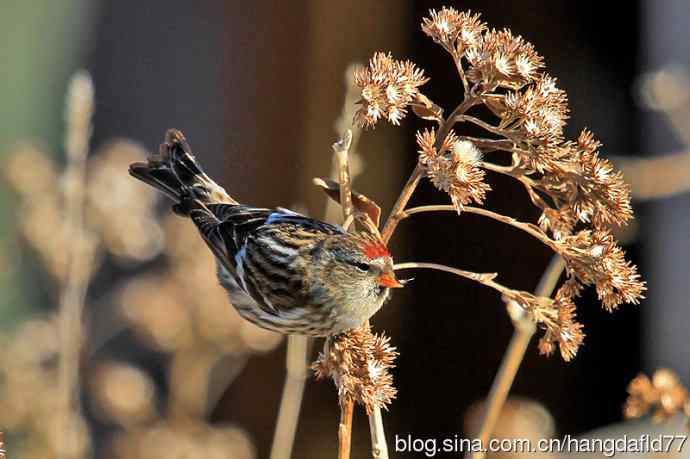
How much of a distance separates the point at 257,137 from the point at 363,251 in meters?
2.94

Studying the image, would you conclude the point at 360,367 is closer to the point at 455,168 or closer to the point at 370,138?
the point at 455,168

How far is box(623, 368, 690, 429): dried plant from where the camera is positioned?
1376 mm

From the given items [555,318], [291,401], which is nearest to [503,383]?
[555,318]

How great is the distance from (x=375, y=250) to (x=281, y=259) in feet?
1.18

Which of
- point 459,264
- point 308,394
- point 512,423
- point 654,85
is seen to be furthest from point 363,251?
point 308,394

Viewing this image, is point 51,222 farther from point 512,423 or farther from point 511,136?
point 511,136

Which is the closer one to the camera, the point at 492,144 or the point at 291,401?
the point at 492,144

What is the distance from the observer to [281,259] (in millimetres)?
1561

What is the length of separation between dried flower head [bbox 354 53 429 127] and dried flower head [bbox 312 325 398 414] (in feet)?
0.82

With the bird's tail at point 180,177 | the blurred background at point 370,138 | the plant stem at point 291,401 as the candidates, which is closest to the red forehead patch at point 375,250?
the plant stem at point 291,401

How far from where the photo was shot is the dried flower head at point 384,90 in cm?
116

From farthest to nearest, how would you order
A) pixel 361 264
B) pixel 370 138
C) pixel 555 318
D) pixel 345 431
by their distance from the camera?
pixel 370 138 < pixel 361 264 < pixel 555 318 < pixel 345 431

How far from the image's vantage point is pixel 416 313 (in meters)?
4.12

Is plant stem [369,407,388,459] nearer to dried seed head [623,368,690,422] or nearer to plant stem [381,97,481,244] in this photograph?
Answer: plant stem [381,97,481,244]
